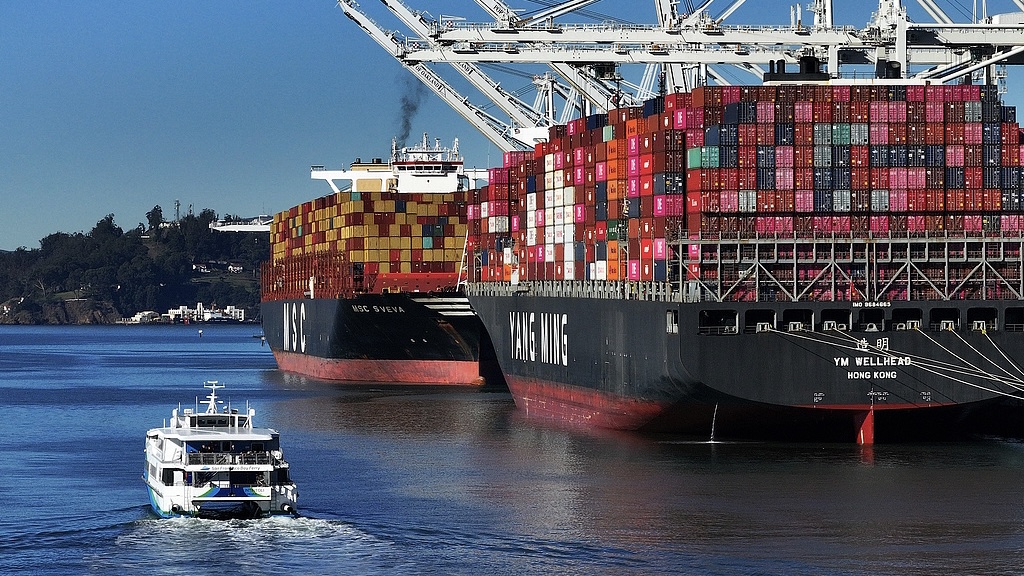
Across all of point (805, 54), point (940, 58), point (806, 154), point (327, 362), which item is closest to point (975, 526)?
point (806, 154)

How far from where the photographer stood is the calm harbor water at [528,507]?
38.2 metres

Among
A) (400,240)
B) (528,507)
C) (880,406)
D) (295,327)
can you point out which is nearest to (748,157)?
(880,406)

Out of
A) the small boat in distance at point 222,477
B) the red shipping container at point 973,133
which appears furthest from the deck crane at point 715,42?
the small boat in distance at point 222,477

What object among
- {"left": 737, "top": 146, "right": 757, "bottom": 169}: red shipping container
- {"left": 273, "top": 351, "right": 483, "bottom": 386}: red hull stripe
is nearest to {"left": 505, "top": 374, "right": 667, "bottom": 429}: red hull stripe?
{"left": 737, "top": 146, "right": 757, "bottom": 169}: red shipping container

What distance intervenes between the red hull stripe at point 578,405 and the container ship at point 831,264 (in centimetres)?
75

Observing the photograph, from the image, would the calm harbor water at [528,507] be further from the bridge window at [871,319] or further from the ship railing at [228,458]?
the bridge window at [871,319]

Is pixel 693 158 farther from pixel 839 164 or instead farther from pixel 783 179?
pixel 839 164

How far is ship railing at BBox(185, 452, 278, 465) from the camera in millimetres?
42250

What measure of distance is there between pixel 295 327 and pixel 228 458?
72782 millimetres

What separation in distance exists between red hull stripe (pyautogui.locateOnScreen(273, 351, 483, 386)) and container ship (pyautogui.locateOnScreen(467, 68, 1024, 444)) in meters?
34.2

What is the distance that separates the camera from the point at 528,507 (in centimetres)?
4556

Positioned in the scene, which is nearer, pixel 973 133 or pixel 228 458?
pixel 228 458

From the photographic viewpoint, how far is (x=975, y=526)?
139ft

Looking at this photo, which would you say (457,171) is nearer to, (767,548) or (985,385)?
(985,385)
